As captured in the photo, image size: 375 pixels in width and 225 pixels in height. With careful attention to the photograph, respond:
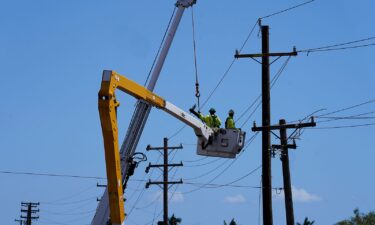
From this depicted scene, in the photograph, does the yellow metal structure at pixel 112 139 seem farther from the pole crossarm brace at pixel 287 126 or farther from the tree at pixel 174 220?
the tree at pixel 174 220

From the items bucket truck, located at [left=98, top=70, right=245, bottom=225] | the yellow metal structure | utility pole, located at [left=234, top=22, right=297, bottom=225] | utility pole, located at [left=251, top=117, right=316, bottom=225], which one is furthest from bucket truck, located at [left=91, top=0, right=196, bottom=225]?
utility pole, located at [left=251, top=117, right=316, bottom=225]

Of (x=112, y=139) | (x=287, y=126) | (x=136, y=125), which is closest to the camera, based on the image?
(x=112, y=139)

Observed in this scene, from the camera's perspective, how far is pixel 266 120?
26.6 m

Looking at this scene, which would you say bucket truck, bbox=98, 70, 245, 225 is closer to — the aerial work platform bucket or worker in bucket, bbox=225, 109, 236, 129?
the aerial work platform bucket

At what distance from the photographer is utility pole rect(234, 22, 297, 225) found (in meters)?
25.4

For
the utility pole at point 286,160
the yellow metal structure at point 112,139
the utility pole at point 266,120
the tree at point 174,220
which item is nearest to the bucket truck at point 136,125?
the yellow metal structure at point 112,139

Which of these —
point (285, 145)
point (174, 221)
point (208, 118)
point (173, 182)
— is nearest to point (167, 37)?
point (208, 118)

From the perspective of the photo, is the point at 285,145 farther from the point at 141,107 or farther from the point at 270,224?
the point at 141,107

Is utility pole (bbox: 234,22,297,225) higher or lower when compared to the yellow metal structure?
higher

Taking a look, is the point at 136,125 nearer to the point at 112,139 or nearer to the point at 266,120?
the point at 112,139

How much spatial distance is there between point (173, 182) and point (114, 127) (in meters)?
31.9

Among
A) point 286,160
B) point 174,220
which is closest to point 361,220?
point 174,220

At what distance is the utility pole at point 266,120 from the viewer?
25406mm

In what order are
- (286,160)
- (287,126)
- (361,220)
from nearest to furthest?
(287,126) < (286,160) < (361,220)
